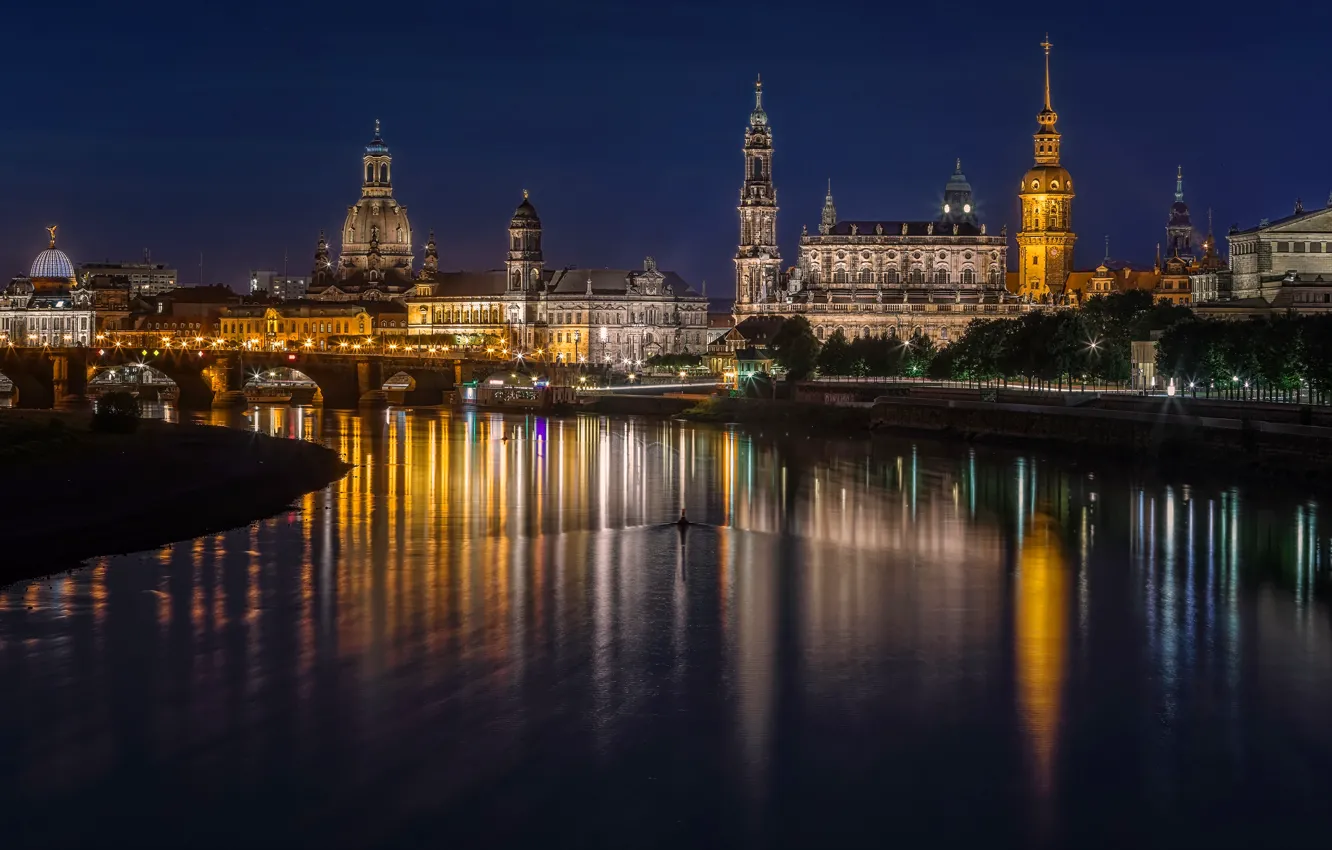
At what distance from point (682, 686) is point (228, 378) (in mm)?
119127

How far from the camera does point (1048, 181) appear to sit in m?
160

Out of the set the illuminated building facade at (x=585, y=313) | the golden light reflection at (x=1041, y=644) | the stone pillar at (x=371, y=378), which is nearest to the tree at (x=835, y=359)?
the stone pillar at (x=371, y=378)

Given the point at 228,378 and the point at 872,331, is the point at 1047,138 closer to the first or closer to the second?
the point at 872,331

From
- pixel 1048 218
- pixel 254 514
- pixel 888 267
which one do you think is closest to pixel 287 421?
pixel 254 514

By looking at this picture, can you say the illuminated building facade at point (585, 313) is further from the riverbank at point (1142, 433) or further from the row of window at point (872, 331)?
the riverbank at point (1142, 433)

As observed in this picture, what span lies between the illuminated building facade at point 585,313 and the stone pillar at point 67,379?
177 ft

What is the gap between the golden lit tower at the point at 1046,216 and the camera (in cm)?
16100

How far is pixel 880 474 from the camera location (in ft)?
218

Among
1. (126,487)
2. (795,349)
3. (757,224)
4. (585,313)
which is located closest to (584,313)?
(585,313)

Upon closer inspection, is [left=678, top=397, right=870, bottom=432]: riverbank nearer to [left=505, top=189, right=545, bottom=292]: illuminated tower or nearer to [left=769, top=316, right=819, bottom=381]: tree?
Result: [left=769, top=316, right=819, bottom=381]: tree

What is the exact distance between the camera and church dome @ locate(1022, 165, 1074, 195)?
527 feet

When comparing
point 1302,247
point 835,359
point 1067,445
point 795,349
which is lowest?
point 1067,445

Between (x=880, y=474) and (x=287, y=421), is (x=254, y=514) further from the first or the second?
(x=287, y=421)

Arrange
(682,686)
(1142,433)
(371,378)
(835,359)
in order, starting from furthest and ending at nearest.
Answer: (371,378) < (835,359) < (1142,433) < (682,686)
